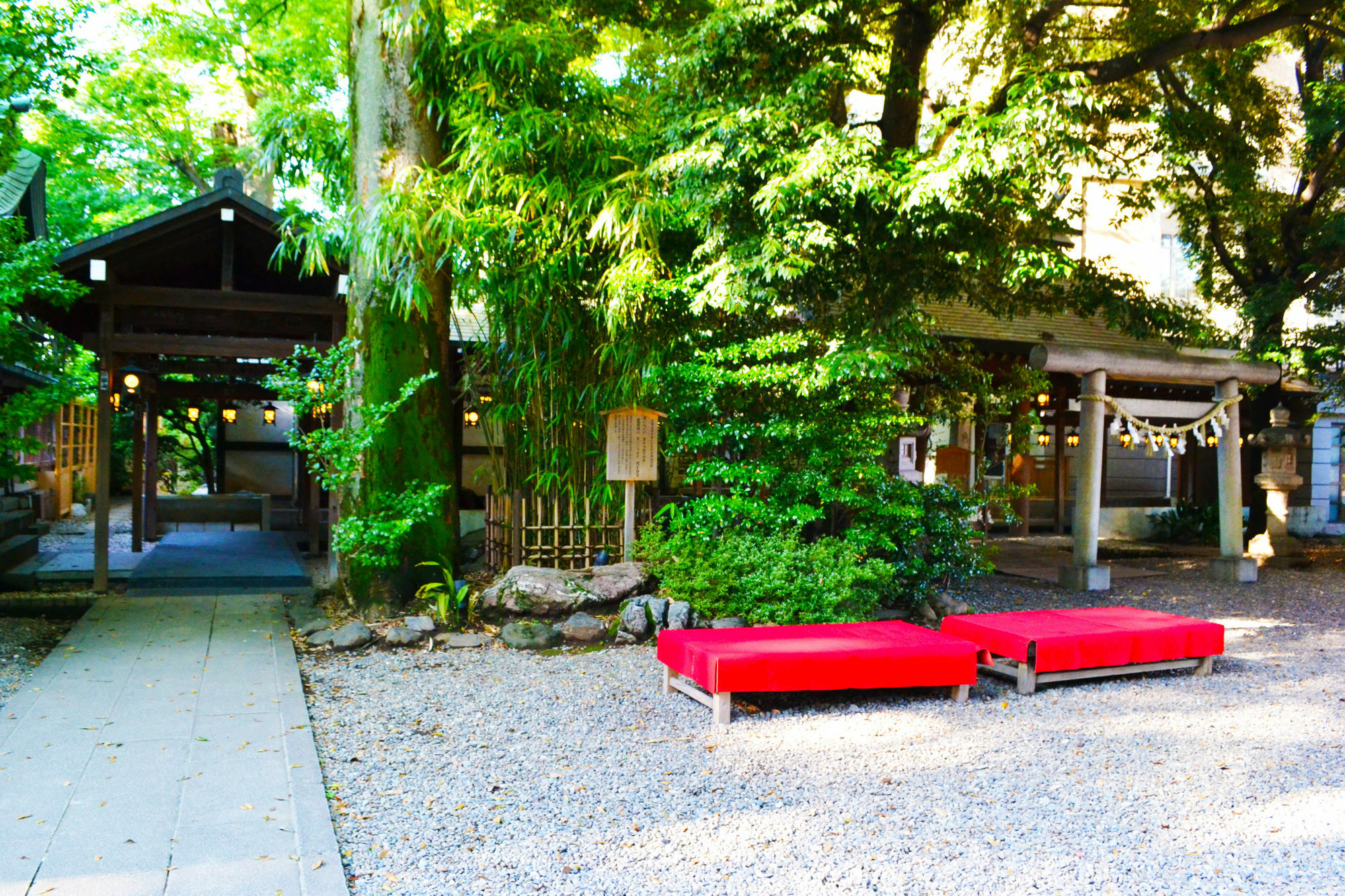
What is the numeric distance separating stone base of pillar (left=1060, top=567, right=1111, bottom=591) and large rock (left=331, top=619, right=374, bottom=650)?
6417 mm

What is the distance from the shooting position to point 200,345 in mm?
7961

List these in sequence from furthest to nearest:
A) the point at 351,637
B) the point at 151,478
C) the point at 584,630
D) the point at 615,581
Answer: the point at 151,478 → the point at 615,581 → the point at 584,630 → the point at 351,637

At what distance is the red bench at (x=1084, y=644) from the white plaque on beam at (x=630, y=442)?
272 centimetres

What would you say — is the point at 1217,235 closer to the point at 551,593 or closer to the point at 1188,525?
the point at 1188,525

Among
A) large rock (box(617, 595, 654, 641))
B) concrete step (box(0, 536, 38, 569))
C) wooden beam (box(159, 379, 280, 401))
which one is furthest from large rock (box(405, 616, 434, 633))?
wooden beam (box(159, 379, 280, 401))

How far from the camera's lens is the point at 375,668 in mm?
5914

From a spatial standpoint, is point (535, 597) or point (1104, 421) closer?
point (535, 597)

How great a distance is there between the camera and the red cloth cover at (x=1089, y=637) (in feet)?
17.9

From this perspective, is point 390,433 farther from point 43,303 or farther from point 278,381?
point 43,303

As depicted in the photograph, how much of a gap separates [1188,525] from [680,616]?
11.1 meters

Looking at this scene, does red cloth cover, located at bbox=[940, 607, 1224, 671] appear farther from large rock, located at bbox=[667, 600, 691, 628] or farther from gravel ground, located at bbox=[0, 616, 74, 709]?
gravel ground, located at bbox=[0, 616, 74, 709]

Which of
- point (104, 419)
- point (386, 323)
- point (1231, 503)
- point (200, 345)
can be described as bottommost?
point (1231, 503)

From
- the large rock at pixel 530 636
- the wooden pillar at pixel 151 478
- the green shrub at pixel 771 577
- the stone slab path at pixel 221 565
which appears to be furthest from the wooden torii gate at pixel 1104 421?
the wooden pillar at pixel 151 478

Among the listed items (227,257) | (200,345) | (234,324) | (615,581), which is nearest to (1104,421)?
(615,581)
